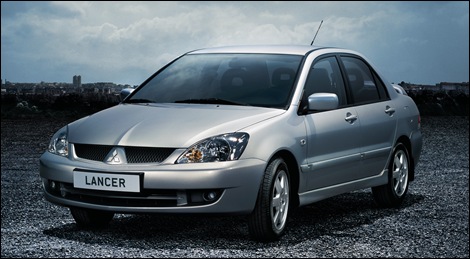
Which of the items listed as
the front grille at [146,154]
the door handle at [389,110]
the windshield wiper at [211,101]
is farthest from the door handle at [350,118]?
the front grille at [146,154]

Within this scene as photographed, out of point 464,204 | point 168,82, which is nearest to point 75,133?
point 168,82

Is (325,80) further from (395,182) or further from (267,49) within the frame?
(395,182)

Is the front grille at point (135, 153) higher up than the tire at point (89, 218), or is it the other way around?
the front grille at point (135, 153)

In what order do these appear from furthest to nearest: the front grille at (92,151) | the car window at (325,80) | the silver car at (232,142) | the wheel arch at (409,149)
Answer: the wheel arch at (409,149)
the car window at (325,80)
the front grille at (92,151)
the silver car at (232,142)

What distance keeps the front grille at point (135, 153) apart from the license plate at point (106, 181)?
0.16 m

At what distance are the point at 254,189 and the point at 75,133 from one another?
1649mm

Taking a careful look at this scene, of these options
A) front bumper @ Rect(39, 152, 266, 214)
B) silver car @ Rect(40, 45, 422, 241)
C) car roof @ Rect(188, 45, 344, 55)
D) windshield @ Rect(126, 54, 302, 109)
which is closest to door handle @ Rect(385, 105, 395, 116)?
silver car @ Rect(40, 45, 422, 241)

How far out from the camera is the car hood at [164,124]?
6609mm

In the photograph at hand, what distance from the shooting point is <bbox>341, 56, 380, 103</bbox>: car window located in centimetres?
882

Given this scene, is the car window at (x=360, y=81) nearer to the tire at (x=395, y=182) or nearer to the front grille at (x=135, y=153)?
the tire at (x=395, y=182)

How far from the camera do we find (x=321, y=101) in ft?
24.3

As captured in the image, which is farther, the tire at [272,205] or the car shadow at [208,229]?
the car shadow at [208,229]

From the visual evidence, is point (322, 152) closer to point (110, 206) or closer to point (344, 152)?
point (344, 152)

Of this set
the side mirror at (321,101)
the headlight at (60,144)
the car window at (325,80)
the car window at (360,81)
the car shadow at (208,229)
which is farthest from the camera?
the car window at (360,81)
